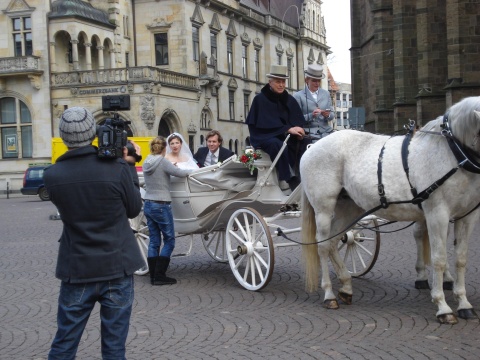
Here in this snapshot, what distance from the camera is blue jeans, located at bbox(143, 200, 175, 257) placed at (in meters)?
10.1

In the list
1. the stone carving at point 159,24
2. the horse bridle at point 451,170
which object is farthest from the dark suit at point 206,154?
the stone carving at point 159,24

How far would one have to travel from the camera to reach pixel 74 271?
15.7 feet

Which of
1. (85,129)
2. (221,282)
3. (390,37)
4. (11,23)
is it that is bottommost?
(221,282)

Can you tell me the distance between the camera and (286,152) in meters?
9.51

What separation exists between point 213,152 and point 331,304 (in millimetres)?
4349

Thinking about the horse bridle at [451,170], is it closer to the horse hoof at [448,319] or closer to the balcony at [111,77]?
the horse hoof at [448,319]

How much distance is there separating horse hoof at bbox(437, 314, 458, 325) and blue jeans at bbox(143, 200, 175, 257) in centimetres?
408

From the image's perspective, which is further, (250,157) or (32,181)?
(32,181)

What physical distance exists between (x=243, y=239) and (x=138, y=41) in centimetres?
4820

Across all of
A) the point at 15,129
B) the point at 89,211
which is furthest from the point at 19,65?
the point at 89,211

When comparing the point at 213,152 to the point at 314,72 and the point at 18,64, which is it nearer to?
the point at 314,72

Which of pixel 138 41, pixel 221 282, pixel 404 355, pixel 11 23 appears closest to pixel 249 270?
pixel 221 282

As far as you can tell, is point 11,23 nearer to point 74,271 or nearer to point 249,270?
point 249,270

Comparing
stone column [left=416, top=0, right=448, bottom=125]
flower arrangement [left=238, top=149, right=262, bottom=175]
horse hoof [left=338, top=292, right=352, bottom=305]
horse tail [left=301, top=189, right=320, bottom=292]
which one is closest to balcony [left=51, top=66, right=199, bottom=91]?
stone column [left=416, top=0, right=448, bottom=125]
